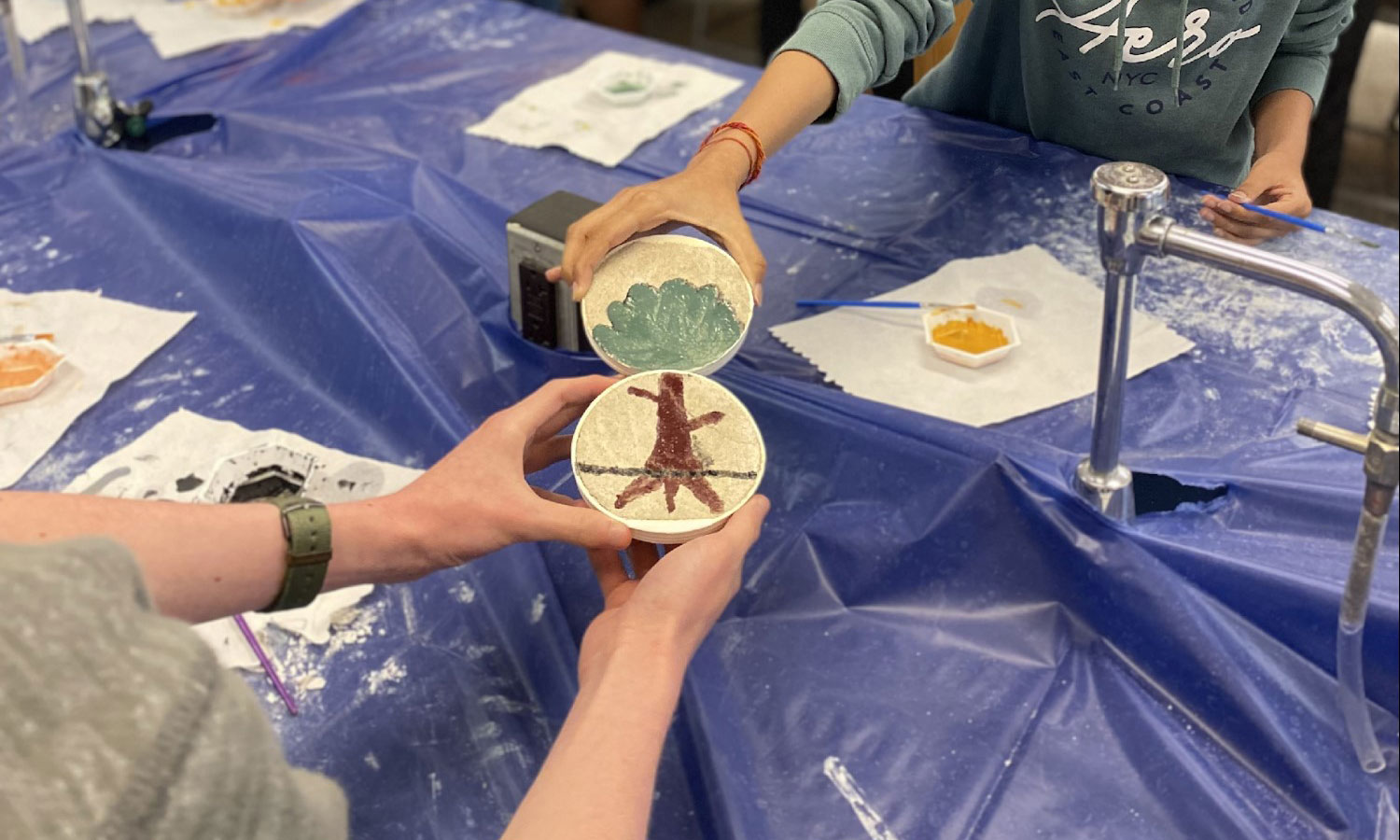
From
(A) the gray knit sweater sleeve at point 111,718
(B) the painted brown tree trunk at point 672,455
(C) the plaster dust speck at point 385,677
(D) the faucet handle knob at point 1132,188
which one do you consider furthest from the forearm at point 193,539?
(D) the faucet handle knob at point 1132,188

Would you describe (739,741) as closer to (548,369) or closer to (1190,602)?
(1190,602)

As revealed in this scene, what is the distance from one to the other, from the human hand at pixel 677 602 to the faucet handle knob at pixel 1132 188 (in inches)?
13.9

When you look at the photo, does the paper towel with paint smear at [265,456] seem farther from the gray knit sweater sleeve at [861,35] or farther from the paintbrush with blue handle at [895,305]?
the gray knit sweater sleeve at [861,35]

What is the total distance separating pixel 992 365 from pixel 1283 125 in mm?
370

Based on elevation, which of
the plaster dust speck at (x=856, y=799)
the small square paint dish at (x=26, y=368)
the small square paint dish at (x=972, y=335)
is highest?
the small square paint dish at (x=972, y=335)

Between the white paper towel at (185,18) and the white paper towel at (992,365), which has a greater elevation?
the white paper towel at (185,18)

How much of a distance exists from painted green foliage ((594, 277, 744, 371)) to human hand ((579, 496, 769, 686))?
20cm

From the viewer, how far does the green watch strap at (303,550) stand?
2.84 ft

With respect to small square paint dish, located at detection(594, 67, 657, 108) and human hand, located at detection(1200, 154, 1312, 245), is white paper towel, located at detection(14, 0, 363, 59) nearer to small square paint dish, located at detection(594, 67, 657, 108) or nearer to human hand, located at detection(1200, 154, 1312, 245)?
small square paint dish, located at detection(594, 67, 657, 108)

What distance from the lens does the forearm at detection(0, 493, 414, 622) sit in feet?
2.65

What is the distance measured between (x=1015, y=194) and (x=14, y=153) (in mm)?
1480

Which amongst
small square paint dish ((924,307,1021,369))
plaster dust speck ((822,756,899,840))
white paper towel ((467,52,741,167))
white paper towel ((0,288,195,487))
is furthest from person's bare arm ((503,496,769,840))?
white paper towel ((467,52,741,167))

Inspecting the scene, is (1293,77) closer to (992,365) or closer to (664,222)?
(992,365)

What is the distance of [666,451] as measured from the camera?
0.98m
